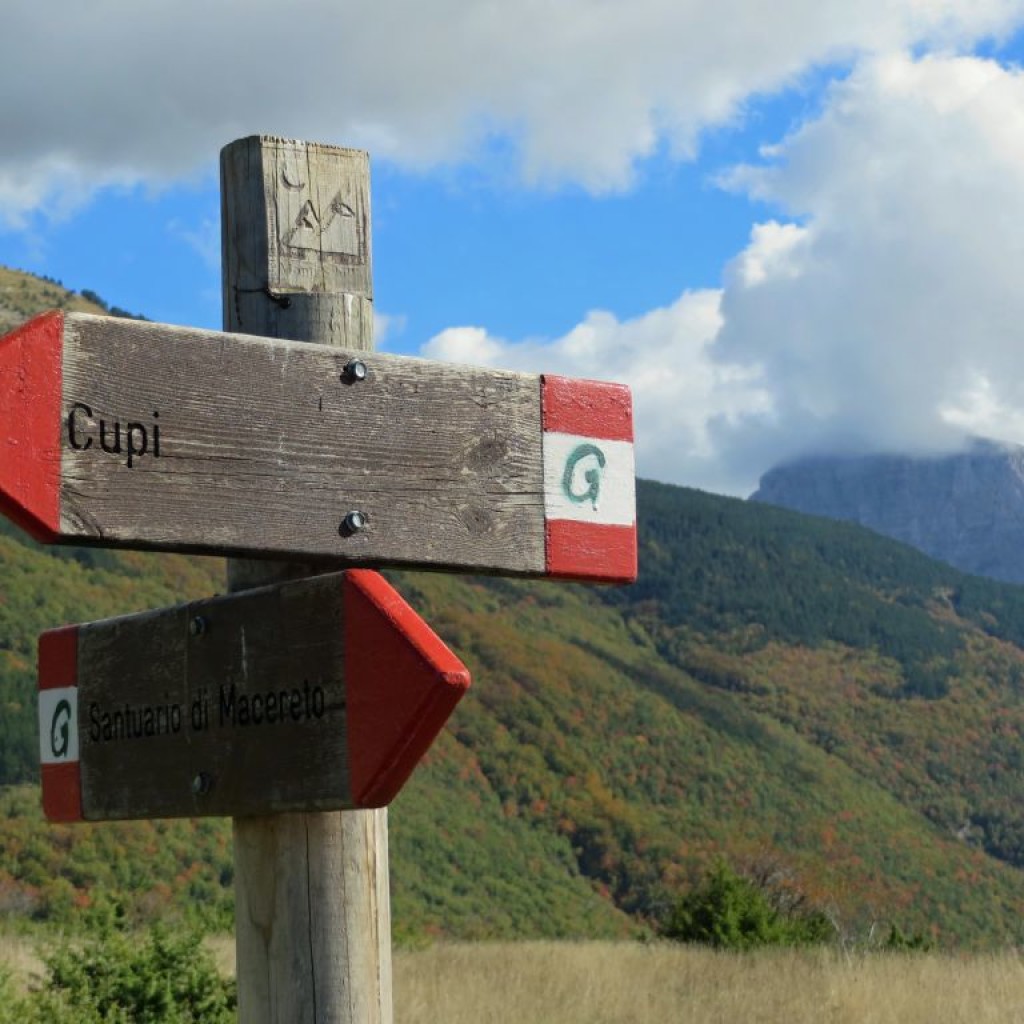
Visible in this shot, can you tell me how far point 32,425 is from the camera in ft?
6.02

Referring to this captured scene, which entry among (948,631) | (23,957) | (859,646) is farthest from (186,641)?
(948,631)

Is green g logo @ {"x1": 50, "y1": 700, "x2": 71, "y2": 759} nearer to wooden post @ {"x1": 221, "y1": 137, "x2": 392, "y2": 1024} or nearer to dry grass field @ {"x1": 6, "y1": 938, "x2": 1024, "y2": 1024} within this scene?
wooden post @ {"x1": 221, "y1": 137, "x2": 392, "y2": 1024}

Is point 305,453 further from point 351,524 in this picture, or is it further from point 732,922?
point 732,922

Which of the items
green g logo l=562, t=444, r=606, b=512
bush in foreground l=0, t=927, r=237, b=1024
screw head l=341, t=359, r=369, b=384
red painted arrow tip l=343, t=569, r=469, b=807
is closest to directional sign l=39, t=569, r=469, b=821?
red painted arrow tip l=343, t=569, r=469, b=807

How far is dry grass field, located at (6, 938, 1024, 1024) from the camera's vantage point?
8.74 m

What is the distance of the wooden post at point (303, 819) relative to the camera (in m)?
2.11

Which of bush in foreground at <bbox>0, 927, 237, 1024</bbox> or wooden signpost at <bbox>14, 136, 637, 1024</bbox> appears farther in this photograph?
bush in foreground at <bbox>0, 927, 237, 1024</bbox>

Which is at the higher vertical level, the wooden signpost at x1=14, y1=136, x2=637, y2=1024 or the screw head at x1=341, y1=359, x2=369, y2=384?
the screw head at x1=341, y1=359, x2=369, y2=384

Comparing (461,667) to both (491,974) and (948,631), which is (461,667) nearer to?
(491,974)

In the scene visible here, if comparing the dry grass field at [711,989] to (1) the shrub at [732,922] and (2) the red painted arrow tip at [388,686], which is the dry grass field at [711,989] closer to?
(1) the shrub at [732,922]

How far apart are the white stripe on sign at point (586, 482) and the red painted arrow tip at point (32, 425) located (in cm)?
68

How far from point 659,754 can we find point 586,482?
6486 centimetres

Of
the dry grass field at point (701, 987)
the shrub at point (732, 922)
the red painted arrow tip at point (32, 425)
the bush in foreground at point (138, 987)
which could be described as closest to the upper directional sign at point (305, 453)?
the red painted arrow tip at point (32, 425)

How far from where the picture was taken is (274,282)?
231 cm
